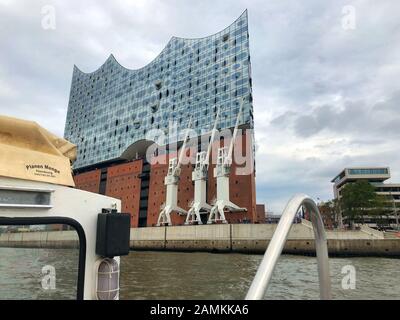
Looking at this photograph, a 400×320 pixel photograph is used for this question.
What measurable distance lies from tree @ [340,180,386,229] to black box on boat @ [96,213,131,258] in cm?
6116

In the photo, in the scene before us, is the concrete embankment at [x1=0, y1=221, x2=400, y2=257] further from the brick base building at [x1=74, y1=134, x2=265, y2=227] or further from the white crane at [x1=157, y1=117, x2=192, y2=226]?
the brick base building at [x1=74, y1=134, x2=265, y2=227]

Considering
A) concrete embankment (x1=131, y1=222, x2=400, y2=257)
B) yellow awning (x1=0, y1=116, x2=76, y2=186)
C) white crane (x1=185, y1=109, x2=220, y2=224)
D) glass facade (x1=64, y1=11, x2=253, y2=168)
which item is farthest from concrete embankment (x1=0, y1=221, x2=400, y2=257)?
yellow awning (x1=0, y1=116, x2=76, y2=186)

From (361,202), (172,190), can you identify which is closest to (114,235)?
(172,190)

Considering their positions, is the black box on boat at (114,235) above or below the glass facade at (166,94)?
below

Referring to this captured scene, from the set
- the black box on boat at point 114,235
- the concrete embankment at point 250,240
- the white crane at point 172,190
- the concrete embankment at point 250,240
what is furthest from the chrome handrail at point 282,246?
the white crane at point 172,190

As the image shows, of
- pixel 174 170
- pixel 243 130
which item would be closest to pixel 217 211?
pixel 174 170

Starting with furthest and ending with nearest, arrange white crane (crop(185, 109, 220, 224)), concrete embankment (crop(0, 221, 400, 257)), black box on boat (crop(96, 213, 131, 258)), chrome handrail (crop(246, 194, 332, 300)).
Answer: white crane (crop(185, 109, 220, 224)), concrete embankment (crop(0, 221, 400, 257)), black box on boat (crop(96, 213, 131, 258)), chrome handrail (crop(246, 194, 332, 300))

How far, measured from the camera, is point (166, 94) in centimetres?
6856

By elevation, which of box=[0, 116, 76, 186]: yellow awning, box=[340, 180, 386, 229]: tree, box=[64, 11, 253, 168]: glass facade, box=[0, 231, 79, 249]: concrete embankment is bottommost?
box=[0, 231, 79, 249]: concrete embankment

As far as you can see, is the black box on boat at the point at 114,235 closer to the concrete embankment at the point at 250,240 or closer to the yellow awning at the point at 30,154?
the yellow awning at the point at 30,154

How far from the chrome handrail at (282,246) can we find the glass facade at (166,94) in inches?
2086

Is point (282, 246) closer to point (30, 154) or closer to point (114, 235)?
point (114, 235)

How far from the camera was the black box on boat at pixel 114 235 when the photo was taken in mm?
3664

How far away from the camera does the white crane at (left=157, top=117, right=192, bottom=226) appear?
56.8 m
